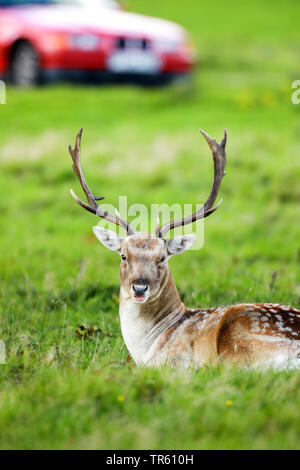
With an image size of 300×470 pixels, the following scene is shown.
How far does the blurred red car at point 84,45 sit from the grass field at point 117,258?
442mm

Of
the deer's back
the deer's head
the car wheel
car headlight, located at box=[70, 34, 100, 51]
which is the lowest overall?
the deer's back

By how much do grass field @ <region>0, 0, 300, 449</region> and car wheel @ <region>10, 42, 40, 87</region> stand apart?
0.30m

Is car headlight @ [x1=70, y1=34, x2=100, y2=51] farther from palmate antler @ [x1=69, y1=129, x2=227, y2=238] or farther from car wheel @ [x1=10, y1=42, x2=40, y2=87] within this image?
palmate antler @ [x1=69, y1=129, x2=227, y2=238]

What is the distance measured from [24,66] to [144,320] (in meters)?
10.7

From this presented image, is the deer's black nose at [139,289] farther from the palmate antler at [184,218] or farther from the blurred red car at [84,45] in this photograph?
the blurred red car at [84,45]

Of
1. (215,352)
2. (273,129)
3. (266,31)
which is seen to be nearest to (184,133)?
(273,129)

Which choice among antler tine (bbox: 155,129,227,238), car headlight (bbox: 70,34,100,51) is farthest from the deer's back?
car headlight (bbox: 70,34,100,51)

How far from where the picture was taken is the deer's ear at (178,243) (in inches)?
200

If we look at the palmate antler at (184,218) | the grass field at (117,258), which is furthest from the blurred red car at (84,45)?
the palmate antler at (184,218)

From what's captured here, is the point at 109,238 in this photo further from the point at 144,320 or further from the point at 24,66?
the point at 24,66

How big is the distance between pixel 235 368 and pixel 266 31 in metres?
25.5

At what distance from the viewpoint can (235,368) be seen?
4.35m

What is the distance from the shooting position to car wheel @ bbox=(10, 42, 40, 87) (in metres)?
14.5

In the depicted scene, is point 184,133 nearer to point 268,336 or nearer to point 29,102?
point 29,102
